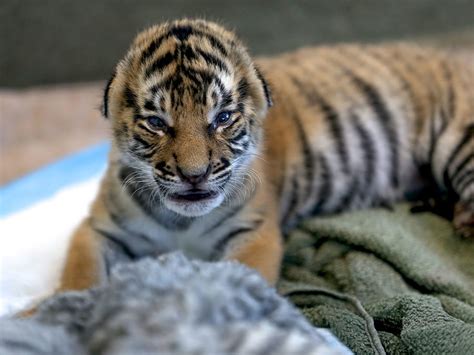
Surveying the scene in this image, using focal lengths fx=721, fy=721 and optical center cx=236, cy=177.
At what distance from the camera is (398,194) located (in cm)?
158

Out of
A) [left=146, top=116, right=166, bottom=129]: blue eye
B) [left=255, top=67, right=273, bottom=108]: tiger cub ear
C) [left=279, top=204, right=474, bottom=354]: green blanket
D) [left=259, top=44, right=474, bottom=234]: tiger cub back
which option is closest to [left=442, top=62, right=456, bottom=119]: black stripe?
[left=259, top=44, right=474, bottom=234]: tiger cub back

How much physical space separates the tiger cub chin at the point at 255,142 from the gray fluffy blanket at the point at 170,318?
24cm

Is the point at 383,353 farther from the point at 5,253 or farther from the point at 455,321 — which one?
the point at 5,253

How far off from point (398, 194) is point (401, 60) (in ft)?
1.04

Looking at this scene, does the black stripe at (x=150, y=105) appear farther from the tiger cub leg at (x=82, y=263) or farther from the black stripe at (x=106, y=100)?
the tiger cub leg at (x=82, y=263)

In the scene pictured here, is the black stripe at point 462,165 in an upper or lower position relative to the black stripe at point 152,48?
lower

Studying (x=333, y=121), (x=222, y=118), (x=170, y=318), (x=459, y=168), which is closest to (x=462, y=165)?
(x=459, y=168)

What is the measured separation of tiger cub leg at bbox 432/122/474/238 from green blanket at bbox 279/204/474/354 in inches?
→ 1.5

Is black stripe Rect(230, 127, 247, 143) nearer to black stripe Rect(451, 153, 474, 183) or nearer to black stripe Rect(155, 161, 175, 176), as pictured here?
black stripe Rect(155, 161, 175, 176)

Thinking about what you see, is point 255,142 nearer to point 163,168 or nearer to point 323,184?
point 163,168

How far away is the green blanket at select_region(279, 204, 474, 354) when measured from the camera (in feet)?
3.56

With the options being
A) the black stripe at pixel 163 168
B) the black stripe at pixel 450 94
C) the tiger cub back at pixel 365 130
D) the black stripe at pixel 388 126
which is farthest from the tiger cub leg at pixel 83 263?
the black stripe at pixel 450 94

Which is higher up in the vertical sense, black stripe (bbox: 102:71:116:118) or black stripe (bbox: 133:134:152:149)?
black stripe (bbox: 102:71:116:118)

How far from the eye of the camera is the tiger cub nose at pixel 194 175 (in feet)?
3.49
